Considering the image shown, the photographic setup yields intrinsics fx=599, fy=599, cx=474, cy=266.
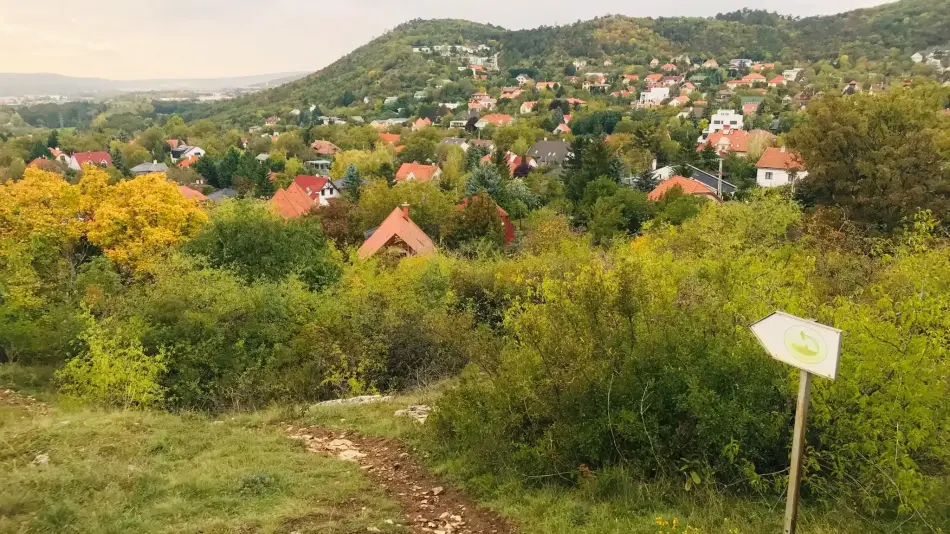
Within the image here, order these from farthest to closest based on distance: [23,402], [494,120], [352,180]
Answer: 1. [494,120]
2. [352,180]
3. [23,402]

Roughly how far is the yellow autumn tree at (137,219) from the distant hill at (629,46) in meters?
103

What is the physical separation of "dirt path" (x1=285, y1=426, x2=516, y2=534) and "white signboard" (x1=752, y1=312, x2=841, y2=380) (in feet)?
10.4

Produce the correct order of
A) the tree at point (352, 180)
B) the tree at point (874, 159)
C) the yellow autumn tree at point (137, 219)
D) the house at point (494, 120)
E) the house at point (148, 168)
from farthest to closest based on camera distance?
the house at point (494, 120)
the house at point (148, 168)
the tree at point (352, 180)
the tree at point (874, 159)
the yellow autumn tree at point (137, 219)

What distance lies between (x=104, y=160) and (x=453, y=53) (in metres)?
104

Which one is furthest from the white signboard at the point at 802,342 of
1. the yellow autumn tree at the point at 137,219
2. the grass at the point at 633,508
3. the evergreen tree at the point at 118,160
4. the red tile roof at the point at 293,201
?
the evergreen tree at the point at 118,160

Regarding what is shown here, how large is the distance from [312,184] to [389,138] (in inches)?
1060

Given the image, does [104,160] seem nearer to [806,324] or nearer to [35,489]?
[35,489]

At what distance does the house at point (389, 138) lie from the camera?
6984 centimetres

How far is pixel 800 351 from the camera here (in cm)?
338

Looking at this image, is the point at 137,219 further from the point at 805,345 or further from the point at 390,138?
the point at 390,138

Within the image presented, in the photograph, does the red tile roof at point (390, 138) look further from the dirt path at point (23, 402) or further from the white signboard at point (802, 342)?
the white signboard at point (802, 342)

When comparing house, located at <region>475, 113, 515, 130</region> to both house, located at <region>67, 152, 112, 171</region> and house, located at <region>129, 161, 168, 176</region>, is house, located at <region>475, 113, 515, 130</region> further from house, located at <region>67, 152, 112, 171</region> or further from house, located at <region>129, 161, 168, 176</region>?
house, located at <region>67, 152, 112, 171</region>

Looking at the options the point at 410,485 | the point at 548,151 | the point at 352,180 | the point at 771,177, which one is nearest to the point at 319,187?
the point at 352,180

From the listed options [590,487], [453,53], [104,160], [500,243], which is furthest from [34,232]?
[453,53]
